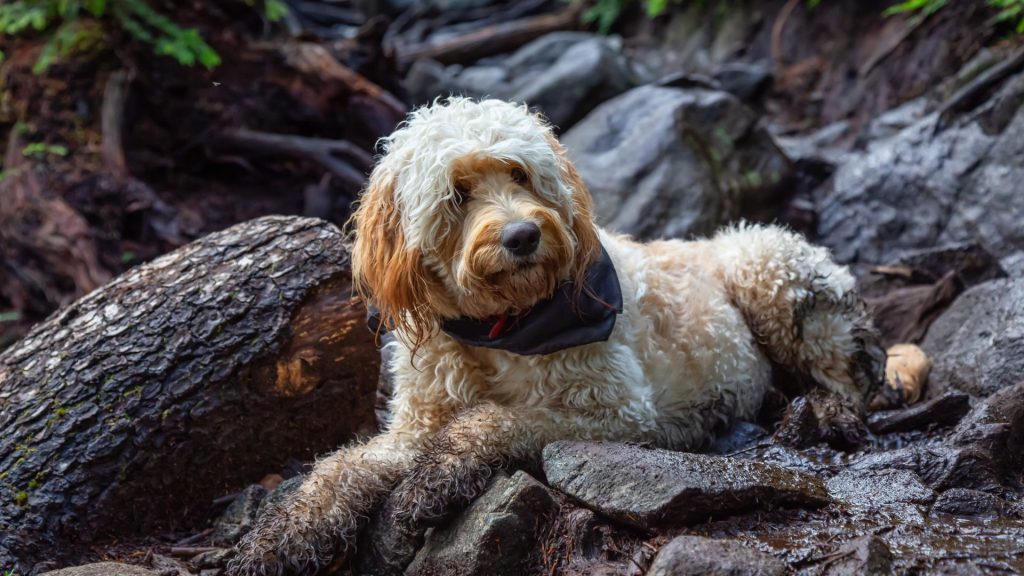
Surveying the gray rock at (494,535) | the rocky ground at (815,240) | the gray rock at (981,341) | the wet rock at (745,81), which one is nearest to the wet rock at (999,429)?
the rocky ground at (815,240)

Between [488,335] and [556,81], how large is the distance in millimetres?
9596

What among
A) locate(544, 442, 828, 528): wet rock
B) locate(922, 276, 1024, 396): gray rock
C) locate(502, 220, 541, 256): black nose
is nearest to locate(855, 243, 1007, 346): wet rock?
locate(922, 276, 1024, 396): gray rock

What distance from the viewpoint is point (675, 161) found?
33.6 ft

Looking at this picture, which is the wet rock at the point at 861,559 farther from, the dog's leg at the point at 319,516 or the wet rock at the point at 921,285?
the wet rock at the point at 921,285

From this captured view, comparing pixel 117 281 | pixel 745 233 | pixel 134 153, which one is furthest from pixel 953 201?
pixel 134 153

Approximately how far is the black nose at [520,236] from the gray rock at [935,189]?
6.52m

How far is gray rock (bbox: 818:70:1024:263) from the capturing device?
8969 mm

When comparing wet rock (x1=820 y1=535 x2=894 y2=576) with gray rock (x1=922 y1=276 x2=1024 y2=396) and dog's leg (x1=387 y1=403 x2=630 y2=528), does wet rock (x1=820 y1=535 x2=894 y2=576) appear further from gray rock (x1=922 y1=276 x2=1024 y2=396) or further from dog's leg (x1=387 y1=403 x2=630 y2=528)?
gray rock (x1=922 y1=276 x2=1024 y2=396)

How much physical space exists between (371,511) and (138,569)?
124 cm

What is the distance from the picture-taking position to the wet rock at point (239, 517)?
5.23m

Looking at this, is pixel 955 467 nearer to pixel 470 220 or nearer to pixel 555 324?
pixel 555 324

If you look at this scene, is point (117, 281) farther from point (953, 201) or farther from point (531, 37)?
point (531, 37)

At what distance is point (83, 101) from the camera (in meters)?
10.4

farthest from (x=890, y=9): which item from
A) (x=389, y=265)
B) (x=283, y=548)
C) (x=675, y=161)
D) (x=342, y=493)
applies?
(x=283, y=548)
